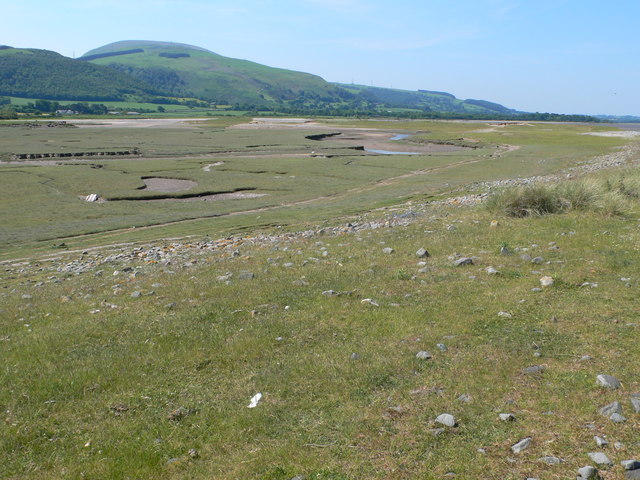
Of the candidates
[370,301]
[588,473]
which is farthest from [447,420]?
[370,301]

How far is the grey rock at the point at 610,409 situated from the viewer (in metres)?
7.41

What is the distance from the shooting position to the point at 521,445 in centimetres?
694

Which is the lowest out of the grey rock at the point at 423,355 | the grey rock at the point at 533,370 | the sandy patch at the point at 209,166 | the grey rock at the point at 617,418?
the sandy patch at the point at 209,166

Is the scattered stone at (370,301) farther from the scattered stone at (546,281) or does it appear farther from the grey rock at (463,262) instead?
the scattered stone at (546,281)

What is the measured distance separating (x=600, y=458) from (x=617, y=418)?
1.09 meters

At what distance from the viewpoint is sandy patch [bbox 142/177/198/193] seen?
5256 centimetres

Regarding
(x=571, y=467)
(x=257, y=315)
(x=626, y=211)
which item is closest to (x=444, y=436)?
(x=571, y=467)

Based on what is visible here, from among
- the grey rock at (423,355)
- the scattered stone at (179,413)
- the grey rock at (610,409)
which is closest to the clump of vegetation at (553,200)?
the grey rock at (423,355)

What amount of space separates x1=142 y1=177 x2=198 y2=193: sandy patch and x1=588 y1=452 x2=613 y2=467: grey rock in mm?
48548

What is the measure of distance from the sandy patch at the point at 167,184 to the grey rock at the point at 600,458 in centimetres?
4855

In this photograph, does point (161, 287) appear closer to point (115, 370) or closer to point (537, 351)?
point (115, 370)

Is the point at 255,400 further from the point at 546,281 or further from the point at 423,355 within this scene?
the point at 546,281

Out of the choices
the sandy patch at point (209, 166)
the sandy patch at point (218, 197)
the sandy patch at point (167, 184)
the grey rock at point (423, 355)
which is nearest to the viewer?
the grey rock at point (423, 355)

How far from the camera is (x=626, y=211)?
21.1 m
